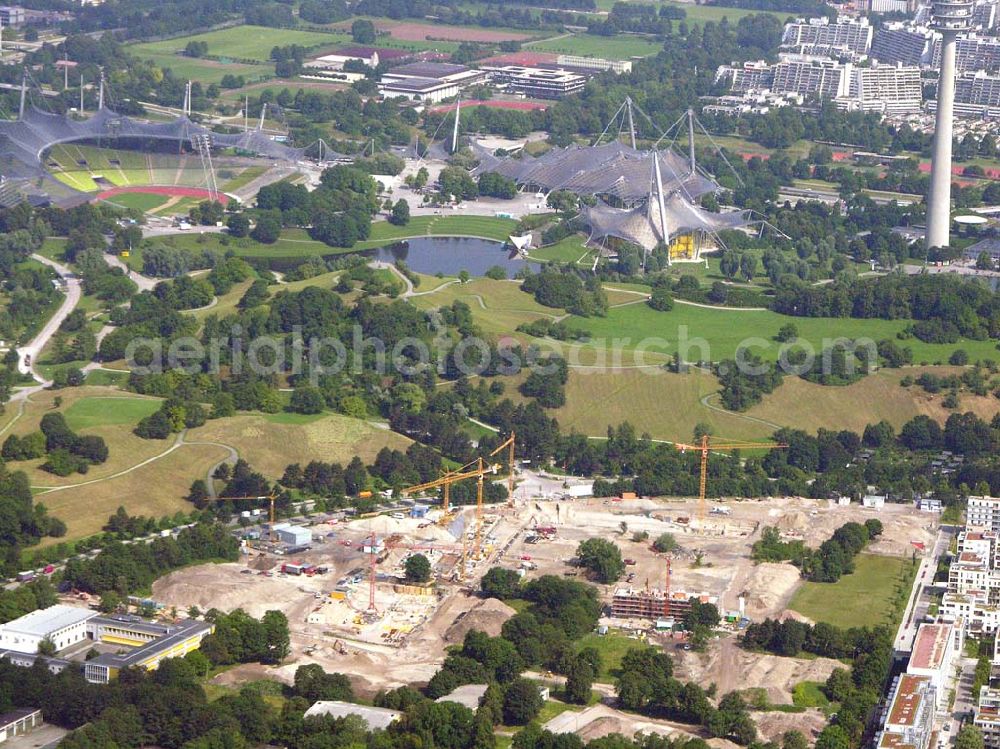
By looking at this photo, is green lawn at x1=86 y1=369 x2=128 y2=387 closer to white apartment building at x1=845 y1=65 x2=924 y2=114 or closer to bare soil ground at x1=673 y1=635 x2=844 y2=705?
bare soil ground at x1=673 y1=635 x2=844 y2=705

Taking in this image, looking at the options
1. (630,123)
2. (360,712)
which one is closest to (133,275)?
(630,123)

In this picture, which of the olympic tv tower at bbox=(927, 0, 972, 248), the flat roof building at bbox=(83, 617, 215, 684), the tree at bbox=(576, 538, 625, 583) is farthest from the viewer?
the olympic tv tower at bbox=(927, 0, 972, 248)

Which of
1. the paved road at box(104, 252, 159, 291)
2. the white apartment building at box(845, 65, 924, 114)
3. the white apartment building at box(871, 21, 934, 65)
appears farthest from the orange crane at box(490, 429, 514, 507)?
the white apartment building at box(871, 21, 934, 65)

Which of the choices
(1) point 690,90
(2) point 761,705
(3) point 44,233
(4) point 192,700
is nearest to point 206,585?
(4) point 192,700

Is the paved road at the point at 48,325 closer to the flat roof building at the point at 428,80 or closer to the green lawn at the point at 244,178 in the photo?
the green lawn at the point at 244,178

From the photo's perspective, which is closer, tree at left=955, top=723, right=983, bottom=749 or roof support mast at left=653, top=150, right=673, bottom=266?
tree at left=955, top=723, right=983, bottom=749

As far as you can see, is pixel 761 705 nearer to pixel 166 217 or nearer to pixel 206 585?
pixel 206 585
